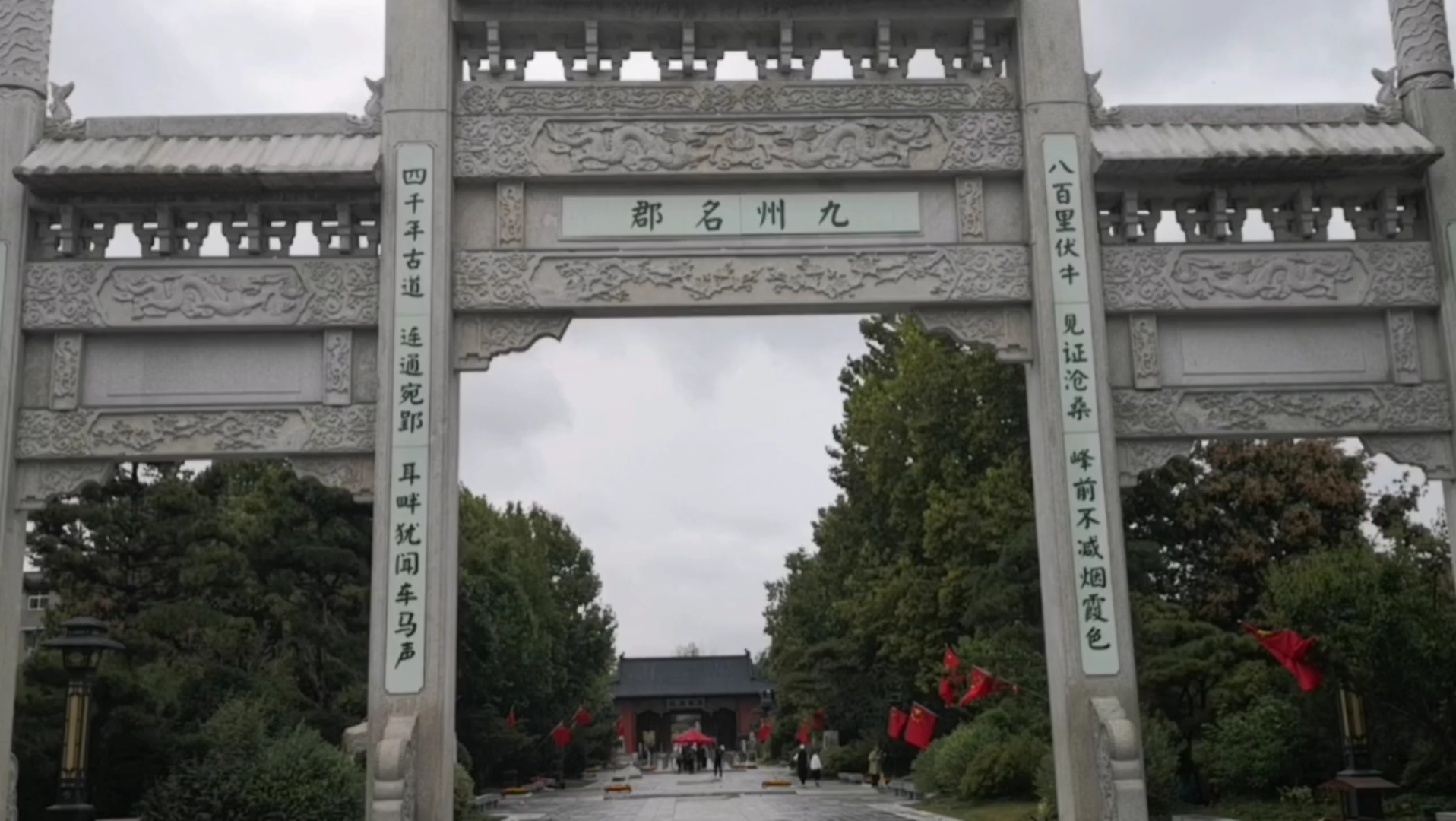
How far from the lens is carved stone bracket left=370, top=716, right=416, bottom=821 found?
294 inches

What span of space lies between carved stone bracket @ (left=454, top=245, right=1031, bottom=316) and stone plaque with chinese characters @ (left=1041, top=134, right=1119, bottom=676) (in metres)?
0.32

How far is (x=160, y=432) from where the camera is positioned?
8.18 m

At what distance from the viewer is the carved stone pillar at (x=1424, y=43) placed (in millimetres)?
9031

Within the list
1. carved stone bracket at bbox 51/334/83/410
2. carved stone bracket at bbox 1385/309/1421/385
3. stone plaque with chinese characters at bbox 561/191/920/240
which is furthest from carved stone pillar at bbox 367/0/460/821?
carved stone bracket at bbox 1385/309/1421/385

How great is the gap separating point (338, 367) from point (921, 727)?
541 inches

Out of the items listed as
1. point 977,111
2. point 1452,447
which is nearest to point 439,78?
point 977,111

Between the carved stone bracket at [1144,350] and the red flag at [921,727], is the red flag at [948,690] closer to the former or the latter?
the red flag at [921,727]

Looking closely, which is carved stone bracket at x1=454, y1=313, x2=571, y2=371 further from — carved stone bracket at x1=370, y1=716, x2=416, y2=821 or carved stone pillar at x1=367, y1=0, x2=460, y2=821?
carved stone bracket at x1=370, y1=716, x2=416, y2=821

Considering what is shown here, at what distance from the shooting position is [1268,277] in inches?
340

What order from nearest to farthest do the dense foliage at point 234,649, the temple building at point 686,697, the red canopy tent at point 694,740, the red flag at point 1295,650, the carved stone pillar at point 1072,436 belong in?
the carved stone pillar at point 1072,436 → the dense foliage at point 234,649 → the red flag at point 1295,650 → the red canopy tent at point 694,740 → the temple building at point 686,697

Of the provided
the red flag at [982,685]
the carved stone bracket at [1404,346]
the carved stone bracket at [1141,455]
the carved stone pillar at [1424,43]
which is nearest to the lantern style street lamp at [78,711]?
the carved stone bracket at [1141,455]

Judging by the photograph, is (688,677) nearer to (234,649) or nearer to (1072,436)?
(234,649)

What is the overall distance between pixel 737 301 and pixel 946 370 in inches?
483

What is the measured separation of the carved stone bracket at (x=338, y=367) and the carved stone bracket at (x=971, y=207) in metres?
3.88
